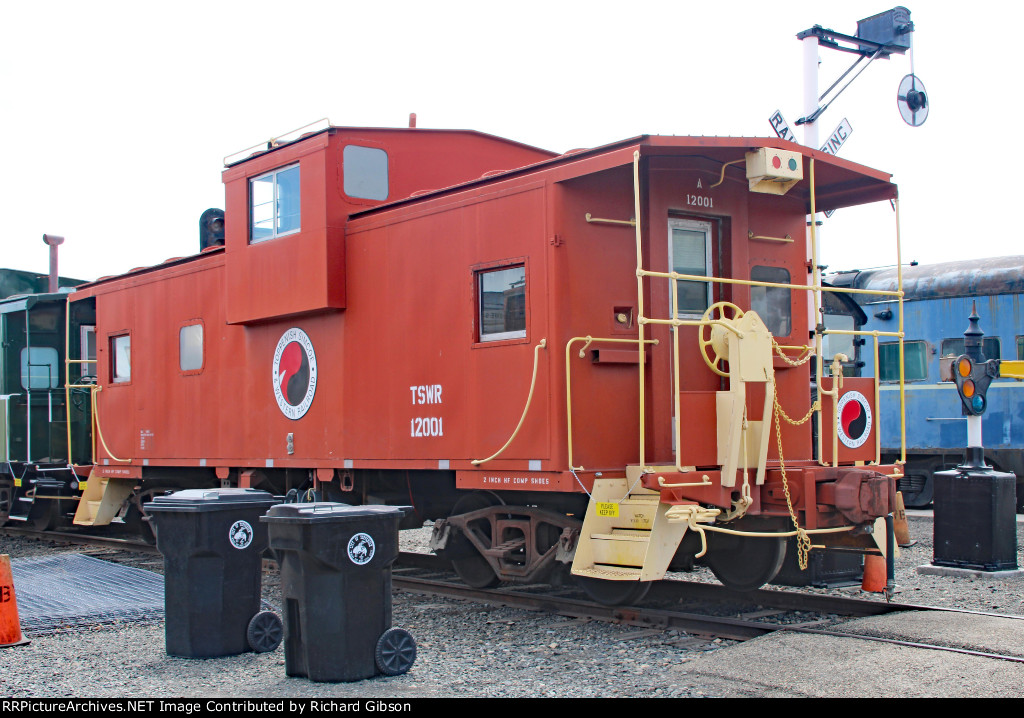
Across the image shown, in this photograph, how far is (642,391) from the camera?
7.04 m

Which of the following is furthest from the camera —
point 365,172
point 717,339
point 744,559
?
point 365,172

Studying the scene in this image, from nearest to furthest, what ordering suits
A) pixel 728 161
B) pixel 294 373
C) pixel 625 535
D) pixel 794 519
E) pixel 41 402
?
pixel 625 535 → pixel 794 519 → pixel 728 161 → pixel 294 373 → pixel 41 402

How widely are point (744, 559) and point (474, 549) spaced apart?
7.62ft

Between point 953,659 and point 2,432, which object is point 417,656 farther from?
point 2,432

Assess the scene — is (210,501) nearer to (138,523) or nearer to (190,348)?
(190,348)

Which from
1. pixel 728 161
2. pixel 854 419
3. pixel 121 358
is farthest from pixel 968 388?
pixel 121 358

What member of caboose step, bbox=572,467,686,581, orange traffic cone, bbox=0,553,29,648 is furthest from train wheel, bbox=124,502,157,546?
caboose step, bbox=572,467,686,581

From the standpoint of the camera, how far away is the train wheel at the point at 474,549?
339 inches

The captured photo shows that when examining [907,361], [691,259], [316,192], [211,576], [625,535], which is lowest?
[211,576]

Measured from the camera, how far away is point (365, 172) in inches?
386

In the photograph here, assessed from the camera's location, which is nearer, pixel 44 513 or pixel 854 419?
pixel 854 419

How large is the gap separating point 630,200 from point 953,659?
13.1 feet

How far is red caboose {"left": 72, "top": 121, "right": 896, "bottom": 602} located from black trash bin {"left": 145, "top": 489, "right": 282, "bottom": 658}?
2067 millimetres

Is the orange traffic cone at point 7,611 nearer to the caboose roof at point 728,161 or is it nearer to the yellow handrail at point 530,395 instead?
the yellow handrail at point 530,395
